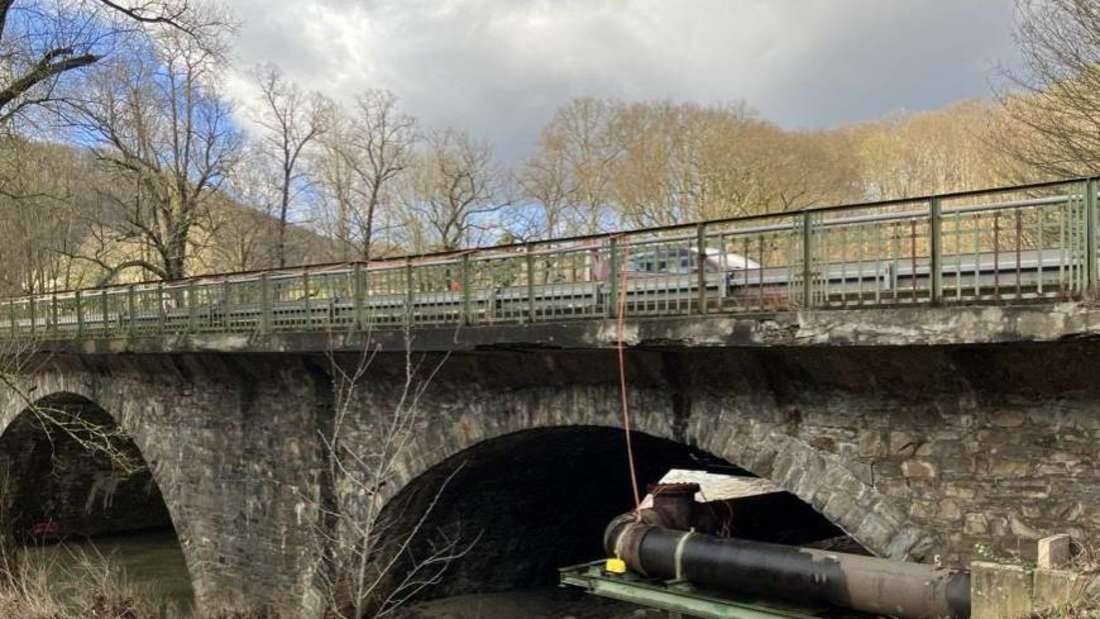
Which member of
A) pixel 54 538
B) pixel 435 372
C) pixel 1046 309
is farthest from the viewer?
pixel 54 538

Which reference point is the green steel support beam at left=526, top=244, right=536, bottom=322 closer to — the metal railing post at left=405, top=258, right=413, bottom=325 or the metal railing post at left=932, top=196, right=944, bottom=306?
Answer: the metal railing post at left=405, top=258, right=413, bottom=325

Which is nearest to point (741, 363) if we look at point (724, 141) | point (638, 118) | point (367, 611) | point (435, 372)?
point (435, 372)

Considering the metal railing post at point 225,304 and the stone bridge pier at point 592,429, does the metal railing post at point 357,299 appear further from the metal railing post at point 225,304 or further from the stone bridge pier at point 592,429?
the metal railing post at point 225,304

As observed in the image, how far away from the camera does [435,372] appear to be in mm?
9828

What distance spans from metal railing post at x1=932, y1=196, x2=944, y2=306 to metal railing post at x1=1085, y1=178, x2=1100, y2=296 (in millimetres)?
840

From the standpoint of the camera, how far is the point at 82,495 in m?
21.8

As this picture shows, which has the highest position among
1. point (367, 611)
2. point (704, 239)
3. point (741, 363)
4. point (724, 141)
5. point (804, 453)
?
point (724, 141)

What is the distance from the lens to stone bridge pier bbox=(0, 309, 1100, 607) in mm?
6102

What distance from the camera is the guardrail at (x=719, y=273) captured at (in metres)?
5.84

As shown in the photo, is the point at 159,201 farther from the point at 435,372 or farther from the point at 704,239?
the point at 704,239

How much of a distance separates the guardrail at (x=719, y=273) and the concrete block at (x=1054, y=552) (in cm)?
150

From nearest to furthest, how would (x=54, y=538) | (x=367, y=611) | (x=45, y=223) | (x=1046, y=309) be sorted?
(x=1046, y=309) → (x=367, y=611) → (x=54, y=538) → (x=45, y=223)

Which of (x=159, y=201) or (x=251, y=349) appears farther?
(x=159, y=201)

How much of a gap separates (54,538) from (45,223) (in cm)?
833
